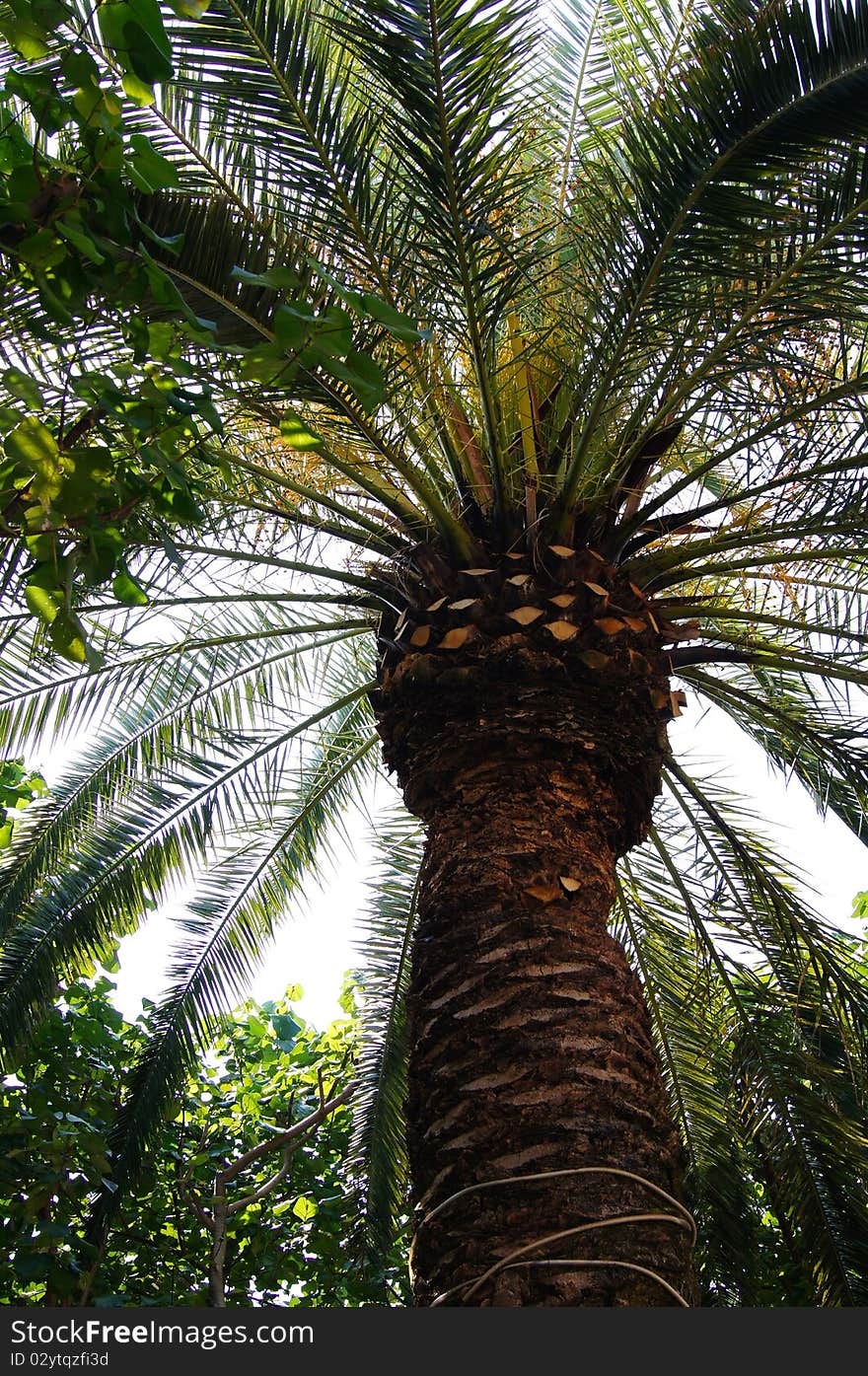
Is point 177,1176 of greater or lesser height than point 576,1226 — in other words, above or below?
above

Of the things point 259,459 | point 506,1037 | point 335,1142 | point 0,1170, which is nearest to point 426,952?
point 506,1037

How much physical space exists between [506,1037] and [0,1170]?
2217 mm

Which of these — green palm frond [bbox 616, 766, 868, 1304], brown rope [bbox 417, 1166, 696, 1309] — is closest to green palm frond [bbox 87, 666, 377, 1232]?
green palm frond [bbox 616, 766, 868, 1304]

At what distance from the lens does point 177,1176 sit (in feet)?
16.7

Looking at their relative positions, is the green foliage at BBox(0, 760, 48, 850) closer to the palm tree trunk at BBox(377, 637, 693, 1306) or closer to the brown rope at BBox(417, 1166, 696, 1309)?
the palm tree trunk at BBox(377, 637, 693, 1306)

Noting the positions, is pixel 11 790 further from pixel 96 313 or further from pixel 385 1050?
pixel 96 313

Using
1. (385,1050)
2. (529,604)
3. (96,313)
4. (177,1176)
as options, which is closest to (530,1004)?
(529,604)

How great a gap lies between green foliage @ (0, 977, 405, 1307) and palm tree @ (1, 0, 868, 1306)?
1.30 ft

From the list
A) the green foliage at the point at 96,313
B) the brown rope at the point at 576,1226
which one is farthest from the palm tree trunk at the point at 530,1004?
the green foliage at the point at 96,313

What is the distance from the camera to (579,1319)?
2471mm

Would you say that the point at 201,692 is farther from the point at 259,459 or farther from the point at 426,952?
the point at 426,952

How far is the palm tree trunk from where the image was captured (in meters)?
2.99

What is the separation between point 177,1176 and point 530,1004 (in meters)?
2.41

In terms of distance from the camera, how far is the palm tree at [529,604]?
3.37m
